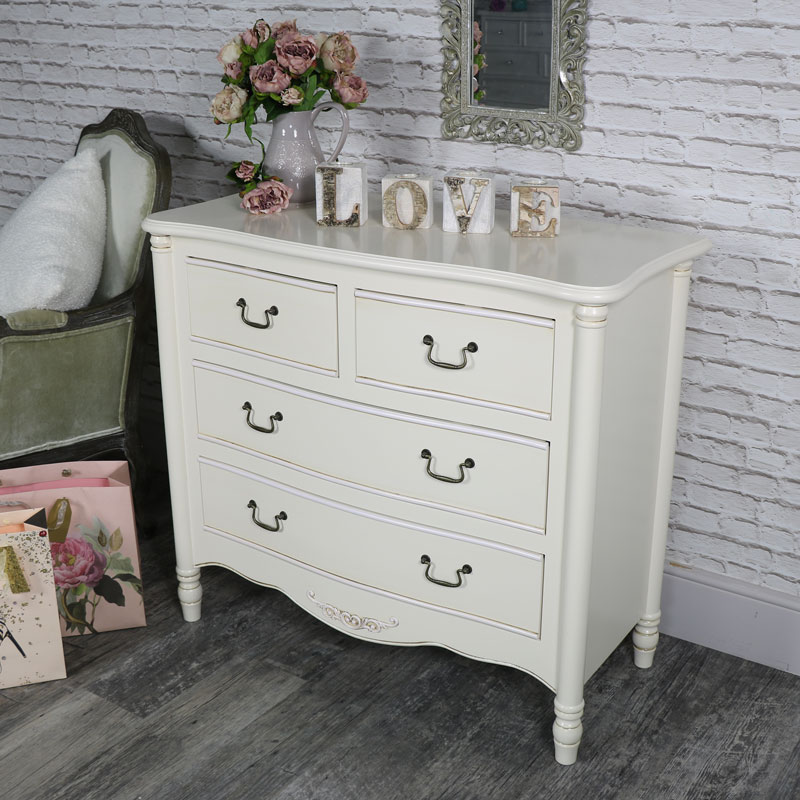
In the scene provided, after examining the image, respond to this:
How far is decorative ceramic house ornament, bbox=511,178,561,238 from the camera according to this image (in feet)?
5.98

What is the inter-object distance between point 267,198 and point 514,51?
0.58 m

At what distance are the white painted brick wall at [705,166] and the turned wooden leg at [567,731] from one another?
1.81ft

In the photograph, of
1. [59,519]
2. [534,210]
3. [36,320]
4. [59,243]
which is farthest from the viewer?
[59,243]

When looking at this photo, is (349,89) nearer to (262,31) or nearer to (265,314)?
(262,31)

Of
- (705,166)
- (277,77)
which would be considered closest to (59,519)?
(277,77)

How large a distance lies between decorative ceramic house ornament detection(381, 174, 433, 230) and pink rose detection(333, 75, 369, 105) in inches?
10.0

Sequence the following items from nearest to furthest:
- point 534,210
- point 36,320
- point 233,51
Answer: point 534,210 < point 233,51 < point 36,320

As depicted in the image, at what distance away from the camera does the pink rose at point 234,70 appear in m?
2.04

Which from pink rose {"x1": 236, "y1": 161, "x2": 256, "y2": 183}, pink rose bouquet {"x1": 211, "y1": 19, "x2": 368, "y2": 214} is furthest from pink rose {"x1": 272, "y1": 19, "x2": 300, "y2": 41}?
pink rose {"x1": 236, "y1": 161, "x2": 256, "y2": 183}

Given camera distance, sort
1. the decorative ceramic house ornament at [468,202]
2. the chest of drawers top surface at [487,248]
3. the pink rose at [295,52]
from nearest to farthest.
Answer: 1. the chest of drawers top surface at [487,248]
2. the decorative ceramic house ornament at [468,202]
3. the pink rose at [295,52]

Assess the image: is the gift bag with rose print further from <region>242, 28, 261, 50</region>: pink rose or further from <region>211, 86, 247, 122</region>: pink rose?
<region>242, 28, 261, 50</region>: pink rose

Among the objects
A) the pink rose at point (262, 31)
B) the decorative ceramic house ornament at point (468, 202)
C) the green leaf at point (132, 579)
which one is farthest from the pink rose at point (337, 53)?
the green leaf at point (132, 579)

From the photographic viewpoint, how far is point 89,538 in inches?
86.9

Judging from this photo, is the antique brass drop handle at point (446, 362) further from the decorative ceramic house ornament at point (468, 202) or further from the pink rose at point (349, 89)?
the pink rose at point (349, 89)
